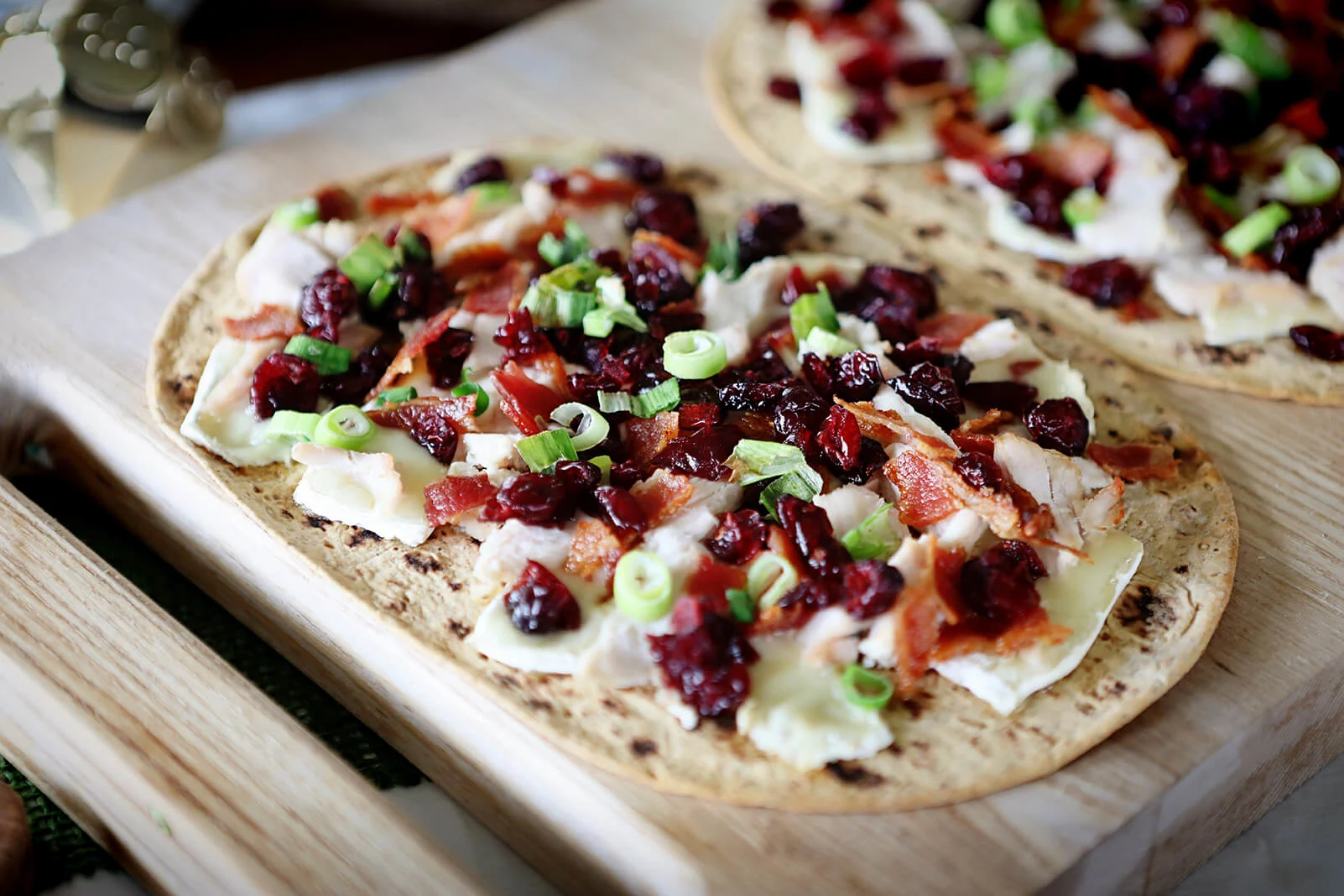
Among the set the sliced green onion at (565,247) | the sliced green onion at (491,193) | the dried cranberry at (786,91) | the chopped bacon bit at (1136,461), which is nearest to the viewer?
the chopped bacon bit at (1136,461)

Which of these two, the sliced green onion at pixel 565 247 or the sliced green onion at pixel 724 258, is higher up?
the sliced green onion at pixel 565 247

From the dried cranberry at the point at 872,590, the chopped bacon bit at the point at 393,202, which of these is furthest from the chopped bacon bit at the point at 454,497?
the chopped bacon bit at the point at 393,202

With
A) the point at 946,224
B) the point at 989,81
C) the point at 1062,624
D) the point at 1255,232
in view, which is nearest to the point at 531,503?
the point at 1062,624

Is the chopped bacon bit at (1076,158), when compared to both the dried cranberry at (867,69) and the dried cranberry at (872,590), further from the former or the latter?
the dried cranberry at (872,590)

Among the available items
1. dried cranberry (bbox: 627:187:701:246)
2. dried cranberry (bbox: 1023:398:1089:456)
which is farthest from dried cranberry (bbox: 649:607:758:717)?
dried cranberry (bbox: 627:187:701:246)

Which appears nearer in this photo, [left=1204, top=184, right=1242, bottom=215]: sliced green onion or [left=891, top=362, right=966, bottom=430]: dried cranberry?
[left=891, top=362, right=966, bottom=430]: dried cranberry

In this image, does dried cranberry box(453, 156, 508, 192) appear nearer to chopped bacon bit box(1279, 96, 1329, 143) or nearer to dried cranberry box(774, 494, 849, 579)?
dried cranberry box(774, 494, 849, 579)
